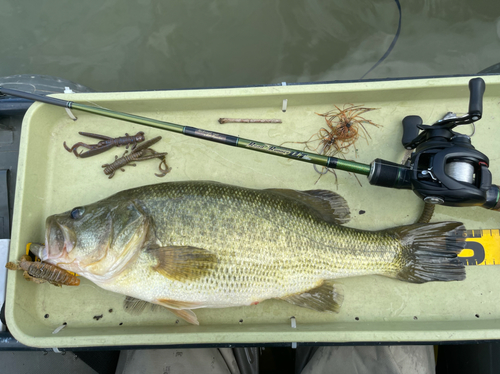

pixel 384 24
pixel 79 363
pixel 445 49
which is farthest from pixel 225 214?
pixel 445 49

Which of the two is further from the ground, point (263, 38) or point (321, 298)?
point (263, 38)

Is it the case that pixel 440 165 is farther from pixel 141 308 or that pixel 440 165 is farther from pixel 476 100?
pixel 141 308

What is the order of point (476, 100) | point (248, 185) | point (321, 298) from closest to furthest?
point (476, 100) → point (321, 298) → point (248, 185)

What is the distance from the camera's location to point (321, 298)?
1788mm

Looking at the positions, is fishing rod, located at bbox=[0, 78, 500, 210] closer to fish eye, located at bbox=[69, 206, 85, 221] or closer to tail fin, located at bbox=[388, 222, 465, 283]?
tail fin, located at bbox=[388, 222, 465, 283]

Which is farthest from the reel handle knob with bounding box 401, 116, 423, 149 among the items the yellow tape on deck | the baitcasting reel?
the yellow tape on deck

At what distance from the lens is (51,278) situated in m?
1.75

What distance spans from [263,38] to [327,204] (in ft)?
8.37

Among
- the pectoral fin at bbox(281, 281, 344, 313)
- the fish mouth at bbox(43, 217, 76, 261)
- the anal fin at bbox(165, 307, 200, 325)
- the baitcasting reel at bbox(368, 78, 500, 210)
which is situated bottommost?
the anal fin at bbox(165, 307, 200, 325)

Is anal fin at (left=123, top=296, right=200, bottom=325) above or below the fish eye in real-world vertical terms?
below

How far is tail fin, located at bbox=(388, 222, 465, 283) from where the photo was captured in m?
1.75

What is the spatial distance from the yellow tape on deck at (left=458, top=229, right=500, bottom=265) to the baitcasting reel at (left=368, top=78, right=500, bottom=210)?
16.5 inches

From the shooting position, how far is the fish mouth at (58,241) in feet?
5.23

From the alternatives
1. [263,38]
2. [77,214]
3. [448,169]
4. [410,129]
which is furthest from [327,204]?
[263,38]
